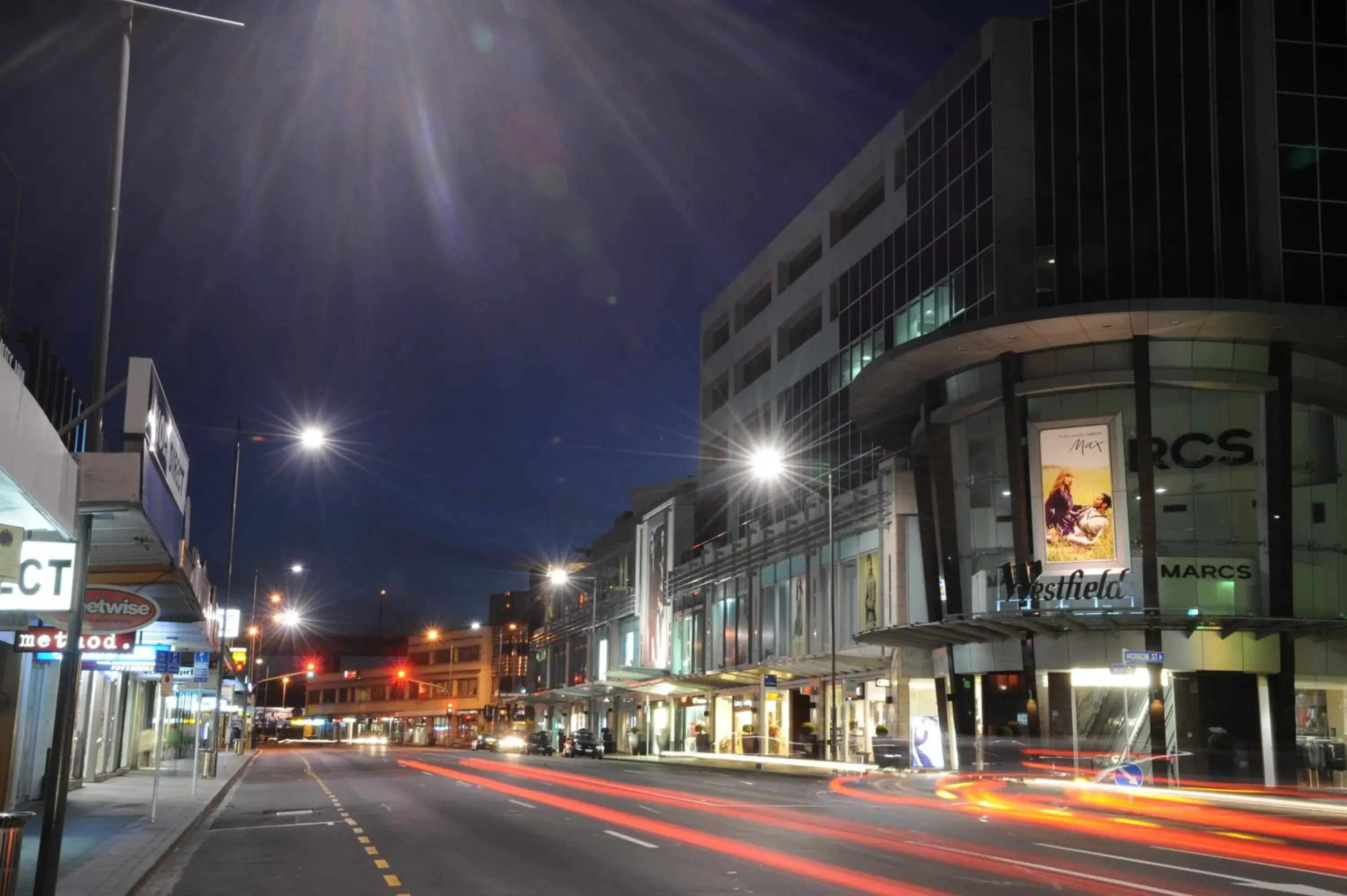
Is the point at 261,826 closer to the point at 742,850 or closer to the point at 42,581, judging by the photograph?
the point at 742,850

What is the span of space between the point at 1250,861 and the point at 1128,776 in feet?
70.0

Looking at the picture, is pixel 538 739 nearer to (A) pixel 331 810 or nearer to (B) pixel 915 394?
(B) pixel 915 394

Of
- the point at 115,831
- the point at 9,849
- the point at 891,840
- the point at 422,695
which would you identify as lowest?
the point at 115,831

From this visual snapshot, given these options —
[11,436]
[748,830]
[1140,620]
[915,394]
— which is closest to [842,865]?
[748,830]

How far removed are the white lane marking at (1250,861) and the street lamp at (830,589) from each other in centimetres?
2992

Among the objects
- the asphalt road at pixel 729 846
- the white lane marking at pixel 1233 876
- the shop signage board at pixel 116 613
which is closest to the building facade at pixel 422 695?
the asphalt road at pixel 729 846

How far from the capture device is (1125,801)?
104ft

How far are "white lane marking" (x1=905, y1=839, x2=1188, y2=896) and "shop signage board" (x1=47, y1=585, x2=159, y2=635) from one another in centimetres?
1077

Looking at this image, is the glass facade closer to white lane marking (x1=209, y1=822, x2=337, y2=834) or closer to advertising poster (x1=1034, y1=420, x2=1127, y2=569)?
advertising poster (x1=1034, y1=420, x2=1127, y2=569)

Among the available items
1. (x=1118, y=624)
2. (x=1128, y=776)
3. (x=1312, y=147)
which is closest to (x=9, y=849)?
(x=1128, y=776)

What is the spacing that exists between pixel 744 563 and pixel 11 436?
203 ft

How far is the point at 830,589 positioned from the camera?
190 feet

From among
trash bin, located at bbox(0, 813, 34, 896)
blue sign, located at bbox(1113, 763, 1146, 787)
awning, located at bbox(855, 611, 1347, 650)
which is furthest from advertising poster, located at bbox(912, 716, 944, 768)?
trash bin, located at bbox(0, 813, 34, 896)

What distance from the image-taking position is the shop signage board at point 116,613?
1639cm
